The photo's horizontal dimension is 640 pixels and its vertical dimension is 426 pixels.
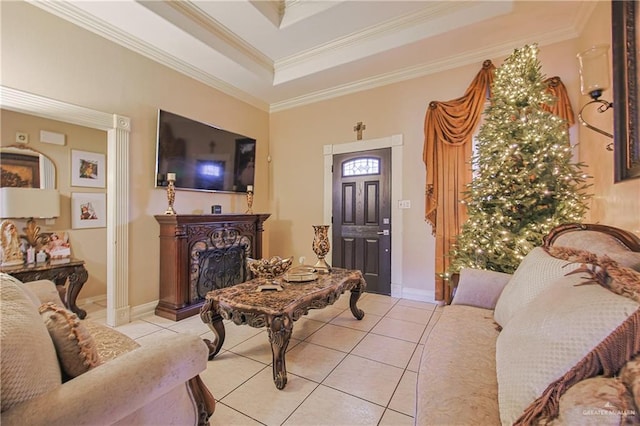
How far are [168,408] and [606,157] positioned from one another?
3.41 meters

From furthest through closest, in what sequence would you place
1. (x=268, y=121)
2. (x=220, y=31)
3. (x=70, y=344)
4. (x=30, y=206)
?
(x=268, y=121)
(x=220, y=31)
(x=30, y=206)
(x=70, y=344)

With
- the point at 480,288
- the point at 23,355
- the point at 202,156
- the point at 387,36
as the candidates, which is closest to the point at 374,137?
the point at 387,36

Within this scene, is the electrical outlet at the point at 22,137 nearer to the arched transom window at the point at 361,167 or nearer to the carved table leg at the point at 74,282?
the carved table leg at the point at 74,282

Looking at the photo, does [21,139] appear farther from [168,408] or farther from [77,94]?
Result: [168,408]

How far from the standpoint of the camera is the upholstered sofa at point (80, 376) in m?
0.71

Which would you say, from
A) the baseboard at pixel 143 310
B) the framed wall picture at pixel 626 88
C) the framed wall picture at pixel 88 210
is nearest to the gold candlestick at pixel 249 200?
the baseboard at pixel 143 310

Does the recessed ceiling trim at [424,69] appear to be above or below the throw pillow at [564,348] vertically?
above

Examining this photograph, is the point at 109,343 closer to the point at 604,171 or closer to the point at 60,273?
the point at 60,273

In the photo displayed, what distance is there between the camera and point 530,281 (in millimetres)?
1296

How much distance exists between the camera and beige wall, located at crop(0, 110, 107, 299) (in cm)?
303

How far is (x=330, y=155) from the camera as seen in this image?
166 inches

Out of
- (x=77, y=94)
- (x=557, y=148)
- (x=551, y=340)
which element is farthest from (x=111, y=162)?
(x=557, y=148)

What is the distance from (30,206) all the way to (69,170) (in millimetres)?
846

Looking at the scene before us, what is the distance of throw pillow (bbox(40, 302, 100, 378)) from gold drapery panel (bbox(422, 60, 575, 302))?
127 inches
